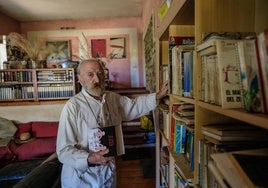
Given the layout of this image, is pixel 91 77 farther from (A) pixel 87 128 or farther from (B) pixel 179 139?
(B) pixel 179 139

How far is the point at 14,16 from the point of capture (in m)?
4.96

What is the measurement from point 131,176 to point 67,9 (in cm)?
373

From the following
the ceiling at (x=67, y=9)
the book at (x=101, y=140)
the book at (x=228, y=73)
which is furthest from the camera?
the ceiling at (x=67, y=9)

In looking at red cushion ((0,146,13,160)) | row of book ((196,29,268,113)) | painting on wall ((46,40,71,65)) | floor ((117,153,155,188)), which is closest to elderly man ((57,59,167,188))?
row of book ((196,29,268,113))

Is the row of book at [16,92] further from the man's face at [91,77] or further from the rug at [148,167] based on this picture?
the man's face at [91,77]

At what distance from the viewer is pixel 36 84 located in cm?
344

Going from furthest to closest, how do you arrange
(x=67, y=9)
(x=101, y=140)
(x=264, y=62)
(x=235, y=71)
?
(x=67, y=9), (x=101, y=140), (x=235, y=71), (x=264, y=62)

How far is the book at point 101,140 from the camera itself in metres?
1.31

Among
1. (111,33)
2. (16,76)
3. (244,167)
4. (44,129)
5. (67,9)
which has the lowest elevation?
(44,129)

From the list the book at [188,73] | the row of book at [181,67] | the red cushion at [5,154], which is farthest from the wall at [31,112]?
the book at [188,73]

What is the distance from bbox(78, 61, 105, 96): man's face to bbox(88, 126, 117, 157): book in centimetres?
30

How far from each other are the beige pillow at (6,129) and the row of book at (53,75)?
804mm

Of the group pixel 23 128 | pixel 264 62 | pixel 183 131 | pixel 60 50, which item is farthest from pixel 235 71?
pixel 60 50

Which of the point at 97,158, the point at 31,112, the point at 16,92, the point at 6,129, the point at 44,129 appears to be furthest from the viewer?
the point at 16,92
